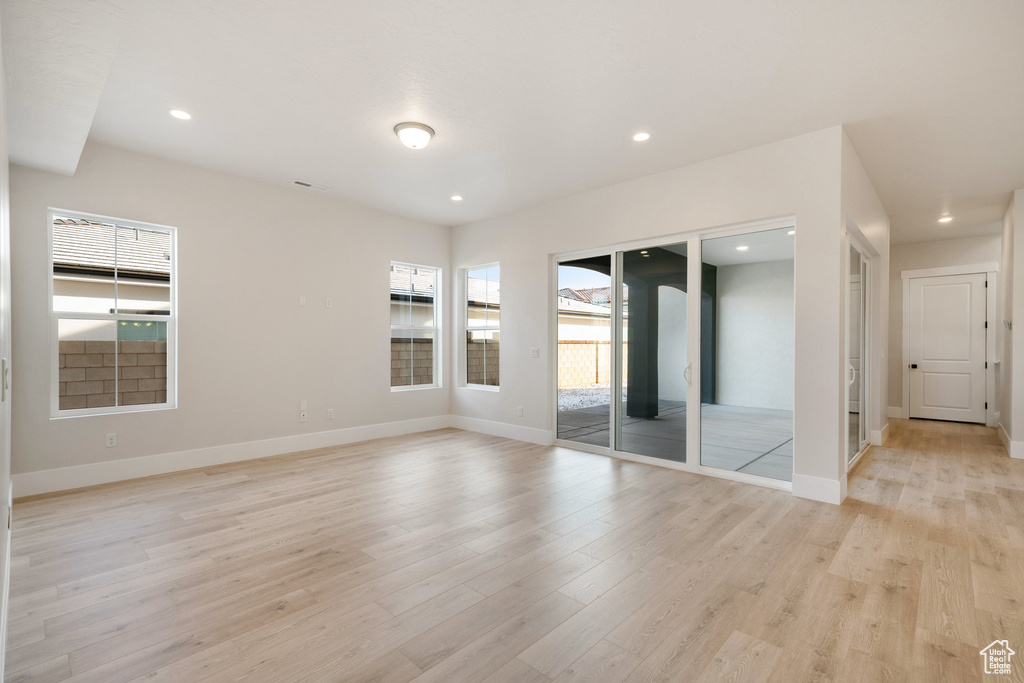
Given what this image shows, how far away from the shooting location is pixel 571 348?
18.3 feet

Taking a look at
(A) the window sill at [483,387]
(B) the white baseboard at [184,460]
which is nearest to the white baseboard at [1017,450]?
(A) the window sill at [483,387]

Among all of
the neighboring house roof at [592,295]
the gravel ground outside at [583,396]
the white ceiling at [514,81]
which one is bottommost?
the gravel ground outside at [583,396]

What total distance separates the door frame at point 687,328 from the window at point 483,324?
3.19 feet

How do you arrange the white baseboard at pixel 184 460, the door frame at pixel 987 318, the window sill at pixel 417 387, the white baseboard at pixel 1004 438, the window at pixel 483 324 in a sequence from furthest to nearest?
the door frame at pixel 987 318 → the window at pixel 483 324 → the window sill at pixel 417 387 → the white baseboard at pixel 1004 438 → the white baseboard at pixel 184 460

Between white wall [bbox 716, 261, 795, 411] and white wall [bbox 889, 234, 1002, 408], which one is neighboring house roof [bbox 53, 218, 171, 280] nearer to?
white wall [bbox 716, 261, 795, 411]

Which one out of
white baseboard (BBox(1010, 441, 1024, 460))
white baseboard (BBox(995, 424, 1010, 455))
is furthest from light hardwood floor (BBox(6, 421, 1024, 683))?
white baseboard (BBox(995, 424, 1010, 455))

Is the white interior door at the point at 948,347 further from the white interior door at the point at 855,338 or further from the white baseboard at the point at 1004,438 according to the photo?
the white interior door at the point at 855,338

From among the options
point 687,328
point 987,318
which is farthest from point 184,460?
point 987,318

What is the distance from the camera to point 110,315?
4.20 meters

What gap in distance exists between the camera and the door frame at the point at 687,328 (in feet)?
13.5

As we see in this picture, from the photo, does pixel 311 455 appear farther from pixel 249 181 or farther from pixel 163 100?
pixel 163 100

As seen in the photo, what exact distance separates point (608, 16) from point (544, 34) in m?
0.35

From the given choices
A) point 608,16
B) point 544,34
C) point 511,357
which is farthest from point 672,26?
point 511,357

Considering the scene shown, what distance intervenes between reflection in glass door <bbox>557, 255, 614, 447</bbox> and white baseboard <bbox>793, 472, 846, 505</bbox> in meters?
1.93
